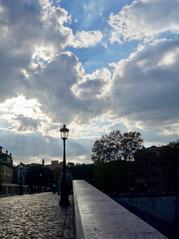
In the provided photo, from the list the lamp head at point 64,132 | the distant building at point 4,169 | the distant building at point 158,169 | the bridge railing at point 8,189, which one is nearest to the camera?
the lamp head at point 64,132

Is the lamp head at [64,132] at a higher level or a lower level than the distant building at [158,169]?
lower

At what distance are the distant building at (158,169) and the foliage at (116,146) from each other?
81.3 inches

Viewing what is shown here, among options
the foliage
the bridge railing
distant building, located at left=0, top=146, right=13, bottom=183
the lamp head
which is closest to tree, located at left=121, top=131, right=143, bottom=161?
the foliage

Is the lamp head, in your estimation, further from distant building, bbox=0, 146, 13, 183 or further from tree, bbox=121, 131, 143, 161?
distant building, bbox=0, 146, 13, 183

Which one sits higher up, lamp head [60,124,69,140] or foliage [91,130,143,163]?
foliage [91,130,143,163]

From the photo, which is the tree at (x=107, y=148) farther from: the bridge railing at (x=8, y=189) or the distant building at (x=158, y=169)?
the bridge railing at (x=8, y=189)

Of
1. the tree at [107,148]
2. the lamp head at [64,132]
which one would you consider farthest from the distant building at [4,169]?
the lamp head at [64,132]

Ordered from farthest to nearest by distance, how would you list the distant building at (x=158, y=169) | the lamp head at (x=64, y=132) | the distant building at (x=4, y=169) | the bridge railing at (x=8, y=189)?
the distant building at (x=4, y=169)
the distant building at (x=158, y=169)
the bridge railing at (x=8, y=189)
the lamp head at (x=64, y=132)

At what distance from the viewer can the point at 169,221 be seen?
72125 mm

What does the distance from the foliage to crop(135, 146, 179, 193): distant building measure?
6.78 feet

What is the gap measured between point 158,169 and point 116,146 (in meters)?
16.6

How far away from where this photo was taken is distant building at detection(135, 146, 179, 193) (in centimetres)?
9362

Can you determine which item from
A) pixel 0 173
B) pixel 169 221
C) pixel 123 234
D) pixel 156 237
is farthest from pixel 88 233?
pixel 0 173

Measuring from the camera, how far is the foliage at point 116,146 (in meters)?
99.2
